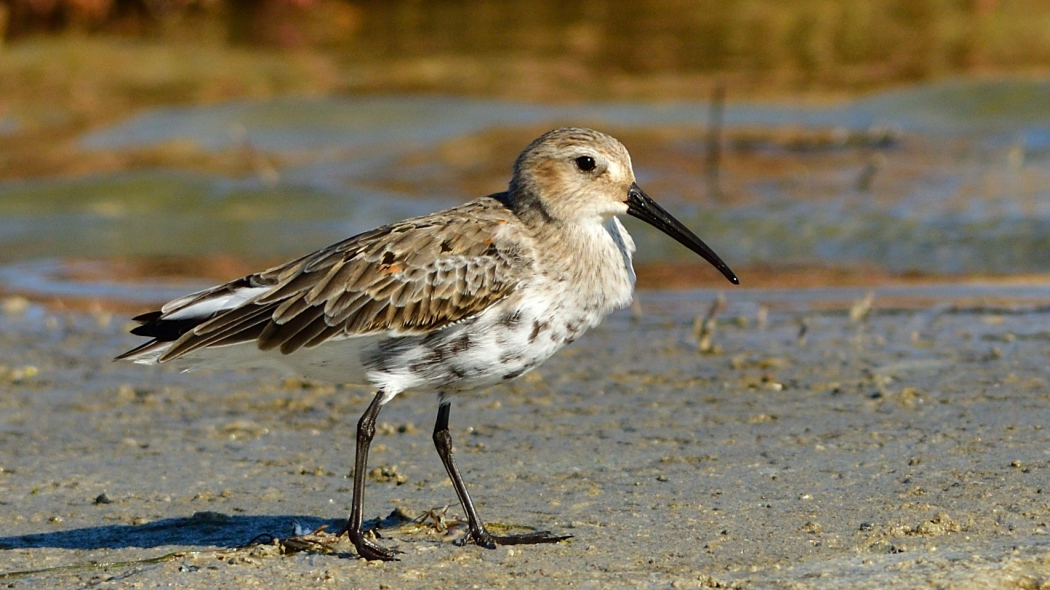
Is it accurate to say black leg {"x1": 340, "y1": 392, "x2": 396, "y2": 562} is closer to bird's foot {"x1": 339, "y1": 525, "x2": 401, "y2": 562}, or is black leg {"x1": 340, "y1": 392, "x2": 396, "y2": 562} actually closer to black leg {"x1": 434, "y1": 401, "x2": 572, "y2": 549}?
bird's foot {"x1": 339, "y1": 525, "x2": 401, "y2": 562}

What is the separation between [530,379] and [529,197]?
248 centimetres

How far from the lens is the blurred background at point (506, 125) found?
13492 millimetres

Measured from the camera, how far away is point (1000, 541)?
18.2ft

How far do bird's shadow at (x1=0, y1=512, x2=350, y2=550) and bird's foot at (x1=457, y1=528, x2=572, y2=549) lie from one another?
23.0 inches

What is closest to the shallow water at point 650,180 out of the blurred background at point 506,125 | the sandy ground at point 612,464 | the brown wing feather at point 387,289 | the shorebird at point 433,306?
the blurred background at point 506,125

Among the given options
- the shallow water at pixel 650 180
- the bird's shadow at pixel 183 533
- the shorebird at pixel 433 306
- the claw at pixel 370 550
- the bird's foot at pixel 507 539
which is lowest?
the shallow water at pixel 650 180

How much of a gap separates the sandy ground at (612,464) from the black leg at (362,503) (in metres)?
0.07

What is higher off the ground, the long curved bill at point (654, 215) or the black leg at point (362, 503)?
the long curved bill at point (654, 215)

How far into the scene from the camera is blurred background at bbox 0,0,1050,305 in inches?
531

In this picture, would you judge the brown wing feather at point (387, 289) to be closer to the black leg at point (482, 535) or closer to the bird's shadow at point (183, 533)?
the black leg at point (482, 535)

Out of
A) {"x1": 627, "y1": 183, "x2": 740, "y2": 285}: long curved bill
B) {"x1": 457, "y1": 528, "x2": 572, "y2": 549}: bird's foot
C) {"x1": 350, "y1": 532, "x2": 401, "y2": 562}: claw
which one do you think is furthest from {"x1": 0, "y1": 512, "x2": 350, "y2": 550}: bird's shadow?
{"x1": 627, "y1": 183, "x2": 740, "y2": 285}: long curved bill

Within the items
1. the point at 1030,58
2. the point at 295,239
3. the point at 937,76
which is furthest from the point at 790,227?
the point at 1030,58

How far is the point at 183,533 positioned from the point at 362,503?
84cm

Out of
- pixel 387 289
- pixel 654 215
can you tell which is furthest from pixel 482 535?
pixel 654 215
